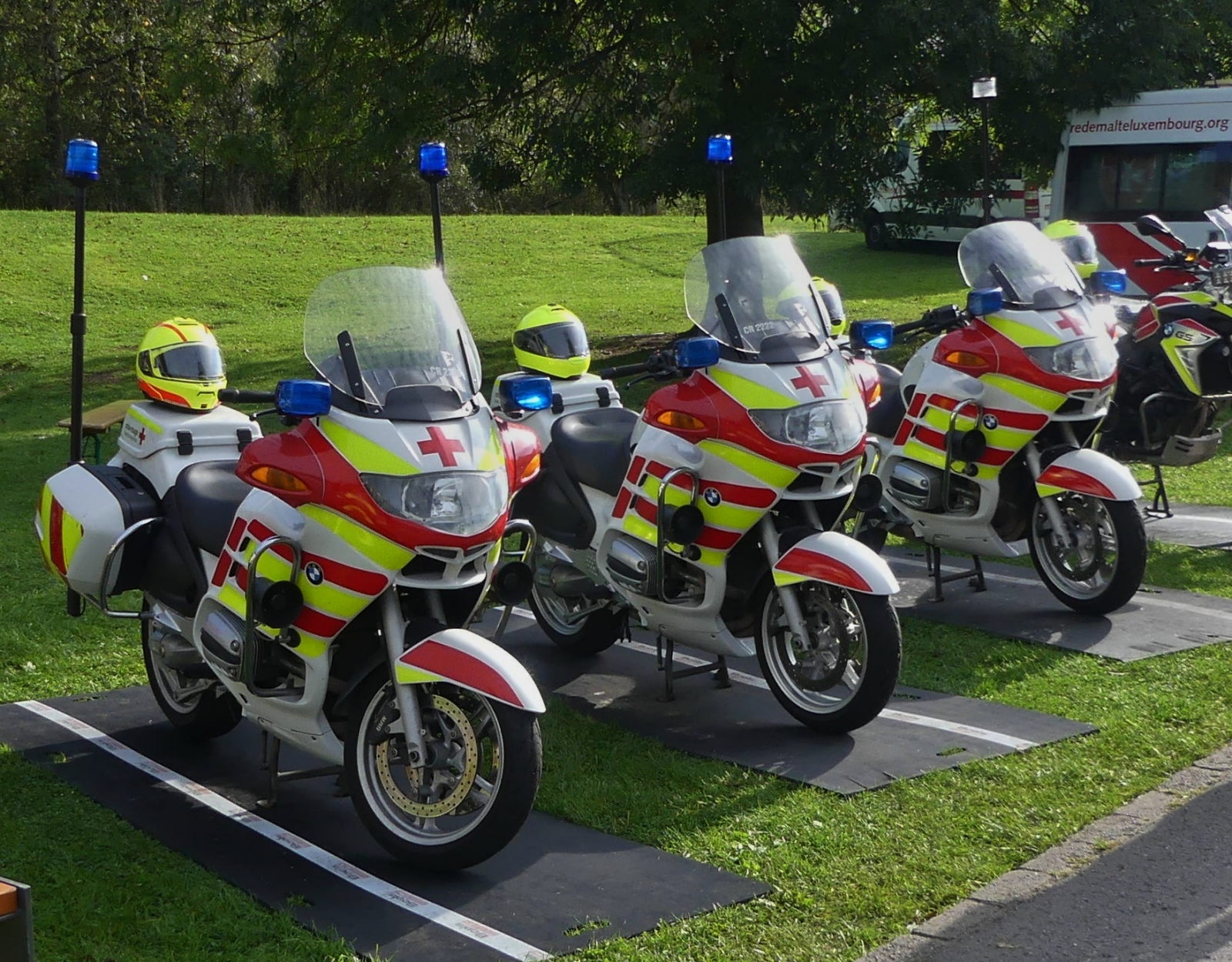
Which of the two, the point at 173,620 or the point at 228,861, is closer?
the point at 228,861

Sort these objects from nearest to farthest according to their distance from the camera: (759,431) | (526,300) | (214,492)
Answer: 1. (214,492)
2. (759,431)
3. (526,300)

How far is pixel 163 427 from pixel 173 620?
30.2 inches

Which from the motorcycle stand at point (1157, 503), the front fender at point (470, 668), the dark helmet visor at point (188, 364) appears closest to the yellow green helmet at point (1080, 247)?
the motorcycle stand at point (1157, 503)

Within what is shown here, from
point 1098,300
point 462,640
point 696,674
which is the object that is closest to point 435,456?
point 462,640

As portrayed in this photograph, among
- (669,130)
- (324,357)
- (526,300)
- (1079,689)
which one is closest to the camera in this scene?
(324,357)

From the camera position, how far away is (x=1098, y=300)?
917cm

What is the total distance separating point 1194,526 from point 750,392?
4905mm

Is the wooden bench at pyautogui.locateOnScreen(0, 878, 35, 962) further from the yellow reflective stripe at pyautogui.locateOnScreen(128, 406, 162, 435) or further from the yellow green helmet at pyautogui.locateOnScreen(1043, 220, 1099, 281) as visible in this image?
the yellow green helmet at pyautogui.locateOnScreen(1043, 220, 1099, 281)

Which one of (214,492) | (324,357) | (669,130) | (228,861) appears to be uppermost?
(669,130)

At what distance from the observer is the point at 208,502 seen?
544cm

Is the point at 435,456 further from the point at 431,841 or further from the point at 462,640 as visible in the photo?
the point at 431,841

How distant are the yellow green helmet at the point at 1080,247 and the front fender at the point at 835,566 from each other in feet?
15.1

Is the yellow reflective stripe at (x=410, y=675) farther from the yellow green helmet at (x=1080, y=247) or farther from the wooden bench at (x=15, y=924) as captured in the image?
the yellow green helmet at (x=1080, y=247)

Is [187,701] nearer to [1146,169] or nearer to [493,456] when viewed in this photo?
[493,456]
